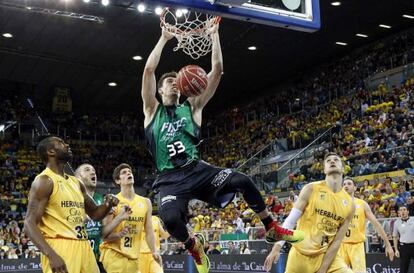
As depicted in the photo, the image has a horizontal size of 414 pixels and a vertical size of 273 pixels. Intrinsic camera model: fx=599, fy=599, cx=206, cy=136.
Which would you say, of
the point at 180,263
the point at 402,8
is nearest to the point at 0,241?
the point at 180,263

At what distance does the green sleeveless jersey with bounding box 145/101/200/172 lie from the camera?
249 inches

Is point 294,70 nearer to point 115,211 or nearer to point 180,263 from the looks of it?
point 180,263

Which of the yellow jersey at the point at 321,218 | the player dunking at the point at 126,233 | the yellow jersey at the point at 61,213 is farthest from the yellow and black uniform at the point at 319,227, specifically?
the yellow jersey at the point at 61,213

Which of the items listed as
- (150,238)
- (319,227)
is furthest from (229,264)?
(319,227)

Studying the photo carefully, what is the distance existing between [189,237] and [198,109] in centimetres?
141

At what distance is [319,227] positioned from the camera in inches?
287

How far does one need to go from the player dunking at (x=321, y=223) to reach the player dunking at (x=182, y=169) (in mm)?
665

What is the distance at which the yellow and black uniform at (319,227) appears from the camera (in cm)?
712

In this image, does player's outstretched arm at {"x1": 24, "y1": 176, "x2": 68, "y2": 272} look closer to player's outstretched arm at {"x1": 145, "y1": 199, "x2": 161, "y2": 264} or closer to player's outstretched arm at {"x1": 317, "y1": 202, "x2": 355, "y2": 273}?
player's outstretched arm at {"x1": 317, "y1": 202, "x2": 355, "y2": 273}

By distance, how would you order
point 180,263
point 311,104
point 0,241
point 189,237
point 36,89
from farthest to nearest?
point 36,89, point 311,104, point 0,241, point 180,263, point 189,237

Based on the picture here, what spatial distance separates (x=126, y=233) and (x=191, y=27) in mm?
2948

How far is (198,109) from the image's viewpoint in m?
6.59

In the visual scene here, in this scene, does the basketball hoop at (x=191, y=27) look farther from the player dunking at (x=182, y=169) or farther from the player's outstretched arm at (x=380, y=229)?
the player's outstretched arm at (x=380, y=229)

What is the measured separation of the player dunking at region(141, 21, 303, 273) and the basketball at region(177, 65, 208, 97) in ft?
0.74
